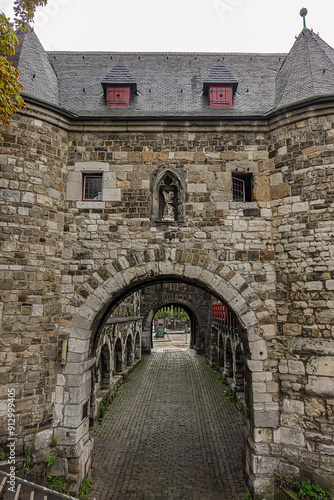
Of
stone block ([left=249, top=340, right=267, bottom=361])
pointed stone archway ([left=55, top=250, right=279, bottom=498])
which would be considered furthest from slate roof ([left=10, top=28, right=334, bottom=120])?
stone block ([left=249, top=340, right=267, bottom=361])

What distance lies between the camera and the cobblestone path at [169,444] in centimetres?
643

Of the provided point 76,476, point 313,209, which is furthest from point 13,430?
point 313,209

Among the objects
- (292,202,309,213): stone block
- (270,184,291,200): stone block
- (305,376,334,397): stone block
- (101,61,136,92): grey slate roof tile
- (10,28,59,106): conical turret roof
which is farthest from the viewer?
(101,61,136,92): grey slate roof tile

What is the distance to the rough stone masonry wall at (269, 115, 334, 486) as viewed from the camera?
18.0 feet

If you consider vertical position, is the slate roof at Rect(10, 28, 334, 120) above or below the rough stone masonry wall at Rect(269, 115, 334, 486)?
above

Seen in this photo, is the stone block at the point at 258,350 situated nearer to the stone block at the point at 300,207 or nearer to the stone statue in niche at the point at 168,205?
the stone block at the point at 300,207

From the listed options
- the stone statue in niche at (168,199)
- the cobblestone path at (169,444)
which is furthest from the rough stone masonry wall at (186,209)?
the cobblestone path at (169,444)

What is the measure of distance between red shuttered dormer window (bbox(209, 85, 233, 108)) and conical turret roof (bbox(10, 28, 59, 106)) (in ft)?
11.2

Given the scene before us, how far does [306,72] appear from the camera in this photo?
6.82 m

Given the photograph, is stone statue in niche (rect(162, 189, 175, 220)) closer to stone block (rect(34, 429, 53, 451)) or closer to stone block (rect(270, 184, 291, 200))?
stone block (rect(270, 184, 291, 200))

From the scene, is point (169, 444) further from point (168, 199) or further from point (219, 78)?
point (219, 78)

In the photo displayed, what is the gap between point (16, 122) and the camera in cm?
612

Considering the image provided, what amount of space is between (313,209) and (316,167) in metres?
0.77

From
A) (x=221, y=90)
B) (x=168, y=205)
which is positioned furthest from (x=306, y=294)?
(x=221, y=90)
